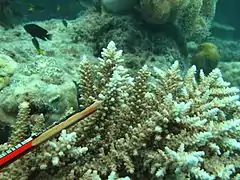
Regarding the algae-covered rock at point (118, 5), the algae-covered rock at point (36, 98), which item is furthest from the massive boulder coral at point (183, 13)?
the algae-covered rock at point (36, 98)

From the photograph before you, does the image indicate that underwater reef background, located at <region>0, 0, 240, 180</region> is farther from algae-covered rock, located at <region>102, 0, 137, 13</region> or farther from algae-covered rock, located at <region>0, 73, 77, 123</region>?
algae-covered rock, located at <region>102, 0, 137, 13</region>

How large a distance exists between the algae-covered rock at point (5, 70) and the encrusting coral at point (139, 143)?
1.37 metres

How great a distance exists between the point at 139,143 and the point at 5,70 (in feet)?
6.88

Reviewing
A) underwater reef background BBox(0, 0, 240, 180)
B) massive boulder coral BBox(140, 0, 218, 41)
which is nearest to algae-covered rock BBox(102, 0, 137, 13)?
massive boulder coral BBox(140, 0, 218, 41)

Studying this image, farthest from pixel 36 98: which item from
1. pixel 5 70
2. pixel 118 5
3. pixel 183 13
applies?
pixel 183 13

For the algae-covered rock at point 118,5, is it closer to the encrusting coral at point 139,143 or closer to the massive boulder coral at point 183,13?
the massive boulder coral at point 183,13

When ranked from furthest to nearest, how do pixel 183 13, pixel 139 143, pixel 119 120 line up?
pixel 183 13, pixel 119 120, pixel 139 143

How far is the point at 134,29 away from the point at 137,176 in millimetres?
4537

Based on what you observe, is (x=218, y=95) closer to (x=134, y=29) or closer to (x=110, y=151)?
(x=110, y=151)

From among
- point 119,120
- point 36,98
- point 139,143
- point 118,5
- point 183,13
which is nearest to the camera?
point 139,143

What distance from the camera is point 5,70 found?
11.4 feet

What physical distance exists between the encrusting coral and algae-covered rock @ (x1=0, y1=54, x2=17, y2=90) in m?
1.37

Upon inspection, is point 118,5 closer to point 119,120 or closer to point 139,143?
point 119,120

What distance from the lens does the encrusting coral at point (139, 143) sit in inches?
79.7
